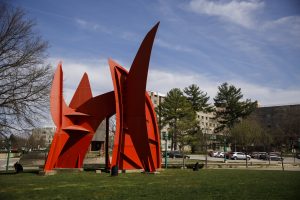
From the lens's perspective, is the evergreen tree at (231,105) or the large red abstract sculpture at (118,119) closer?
the large red abstract sculpture at (118,119)

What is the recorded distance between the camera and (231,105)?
69.8m

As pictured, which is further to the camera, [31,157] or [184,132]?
[184,132]

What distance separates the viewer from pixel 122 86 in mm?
21516

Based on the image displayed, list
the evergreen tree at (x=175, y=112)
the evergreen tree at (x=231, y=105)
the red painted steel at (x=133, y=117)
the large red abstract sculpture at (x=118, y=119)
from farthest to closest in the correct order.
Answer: the evergreen tree at (x=231, y=105) → the evergreen tree at (x=175, y=112) → the large red abstract sculpture at (x=118, y=119) → the red painted steel at (x=133, y=117)

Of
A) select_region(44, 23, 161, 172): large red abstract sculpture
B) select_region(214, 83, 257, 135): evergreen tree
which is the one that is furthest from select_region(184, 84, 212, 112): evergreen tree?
select_region(44, 23, 161, 172): large red abstract sculpture

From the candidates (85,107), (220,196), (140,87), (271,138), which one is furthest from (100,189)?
(271,138)

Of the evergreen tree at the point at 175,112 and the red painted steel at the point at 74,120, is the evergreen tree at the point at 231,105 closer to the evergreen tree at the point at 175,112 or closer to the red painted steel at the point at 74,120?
the evergreen tree at the point at 175,112

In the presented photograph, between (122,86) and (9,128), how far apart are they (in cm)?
850

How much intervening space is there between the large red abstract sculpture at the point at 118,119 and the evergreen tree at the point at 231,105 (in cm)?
4960

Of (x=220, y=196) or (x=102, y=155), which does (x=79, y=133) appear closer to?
(x=220, y=196)

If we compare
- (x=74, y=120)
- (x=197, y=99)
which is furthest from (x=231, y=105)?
(x=74, y=120)

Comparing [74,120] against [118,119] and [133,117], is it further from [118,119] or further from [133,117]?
[133,117]

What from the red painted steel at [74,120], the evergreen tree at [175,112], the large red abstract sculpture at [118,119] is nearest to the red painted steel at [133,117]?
the large red abstract sculpture at [118,119]

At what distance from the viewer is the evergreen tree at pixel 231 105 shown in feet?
229
